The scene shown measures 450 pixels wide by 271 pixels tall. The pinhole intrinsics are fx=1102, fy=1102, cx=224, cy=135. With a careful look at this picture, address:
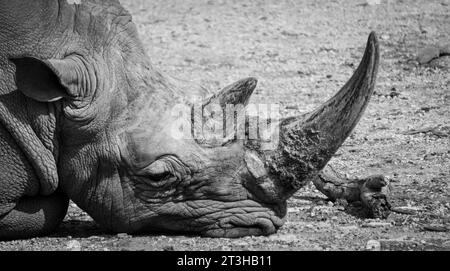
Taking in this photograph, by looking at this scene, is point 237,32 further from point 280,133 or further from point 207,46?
point 280,133

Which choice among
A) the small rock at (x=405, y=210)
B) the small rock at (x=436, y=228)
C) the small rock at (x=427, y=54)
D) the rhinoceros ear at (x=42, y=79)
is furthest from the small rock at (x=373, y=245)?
the small rock at (x=427, y=54)

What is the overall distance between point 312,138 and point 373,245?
0.83 meters

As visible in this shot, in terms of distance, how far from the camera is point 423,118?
36.6ft

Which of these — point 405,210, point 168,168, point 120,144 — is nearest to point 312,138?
point 168,168

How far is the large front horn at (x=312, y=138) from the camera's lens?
688 cm

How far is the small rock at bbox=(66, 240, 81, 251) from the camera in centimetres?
730

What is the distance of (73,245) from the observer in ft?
24.2

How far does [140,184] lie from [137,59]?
0.84 meters

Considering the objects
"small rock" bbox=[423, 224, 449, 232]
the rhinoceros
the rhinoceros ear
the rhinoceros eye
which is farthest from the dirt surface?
the rhinoceros ear

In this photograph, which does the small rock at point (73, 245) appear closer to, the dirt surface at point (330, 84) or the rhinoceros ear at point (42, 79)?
the dirt surface at point (330, 84)

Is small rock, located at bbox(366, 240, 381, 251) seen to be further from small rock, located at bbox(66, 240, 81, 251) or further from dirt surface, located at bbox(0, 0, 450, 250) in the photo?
small rock, located at bbox(66, 240, 81, 251)

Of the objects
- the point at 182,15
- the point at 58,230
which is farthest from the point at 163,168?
the point at 182,15

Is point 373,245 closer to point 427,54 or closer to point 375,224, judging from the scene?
point 375,224

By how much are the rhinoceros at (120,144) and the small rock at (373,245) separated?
0.60 m
